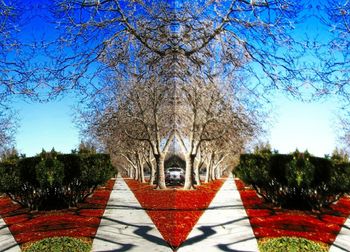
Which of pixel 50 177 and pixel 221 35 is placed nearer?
pixel 221 35

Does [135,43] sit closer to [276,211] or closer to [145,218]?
[145,218]

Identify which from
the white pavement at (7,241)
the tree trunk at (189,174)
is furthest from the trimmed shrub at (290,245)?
the tree trunk at (189,174)

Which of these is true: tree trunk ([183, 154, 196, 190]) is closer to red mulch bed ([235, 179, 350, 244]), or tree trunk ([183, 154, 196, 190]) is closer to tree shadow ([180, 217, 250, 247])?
red mulch bed ([235, 179, 350, 244])

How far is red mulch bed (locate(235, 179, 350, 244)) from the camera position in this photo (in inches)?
441

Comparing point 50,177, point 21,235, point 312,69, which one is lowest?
point 21,235

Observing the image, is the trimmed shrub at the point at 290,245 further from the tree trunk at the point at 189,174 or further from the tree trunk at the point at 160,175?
the tree trunk at the point at 160,175

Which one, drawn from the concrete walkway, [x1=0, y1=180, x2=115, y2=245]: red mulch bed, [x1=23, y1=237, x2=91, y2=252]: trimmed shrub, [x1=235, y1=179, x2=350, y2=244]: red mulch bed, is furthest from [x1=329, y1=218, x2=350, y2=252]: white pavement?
[x1=0, y1=180, x2=115, y2=245]: red mulch bed

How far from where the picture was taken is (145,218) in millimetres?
13562

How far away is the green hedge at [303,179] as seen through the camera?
1592 cm

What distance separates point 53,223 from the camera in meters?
12.4

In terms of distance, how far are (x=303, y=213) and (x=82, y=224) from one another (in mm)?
8715

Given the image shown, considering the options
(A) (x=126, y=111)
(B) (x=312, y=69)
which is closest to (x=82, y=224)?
(B) (x=312, y=69)

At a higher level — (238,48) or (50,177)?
(238,48)

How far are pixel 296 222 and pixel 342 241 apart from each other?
7.84 ft
